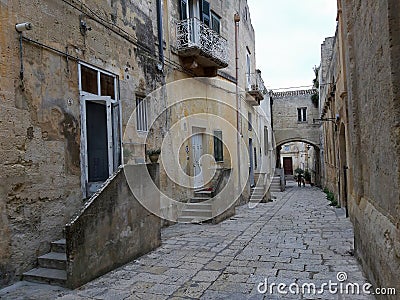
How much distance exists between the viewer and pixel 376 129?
4.14m

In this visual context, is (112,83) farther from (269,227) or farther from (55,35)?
(269,227)

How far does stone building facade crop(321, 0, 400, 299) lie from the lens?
3.22 metres

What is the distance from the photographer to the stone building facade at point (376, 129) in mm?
3217

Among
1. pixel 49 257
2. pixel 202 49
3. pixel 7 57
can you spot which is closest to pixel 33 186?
pixel 49 257

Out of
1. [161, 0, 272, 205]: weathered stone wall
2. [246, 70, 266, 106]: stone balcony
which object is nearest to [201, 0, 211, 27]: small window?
[161, 0, 272, 205]: weathered stone wall

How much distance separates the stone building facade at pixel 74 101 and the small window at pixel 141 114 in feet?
0.09

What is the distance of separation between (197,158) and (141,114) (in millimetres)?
3540

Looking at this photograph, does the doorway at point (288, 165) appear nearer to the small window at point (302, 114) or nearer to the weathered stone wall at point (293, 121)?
the weathered stone wall at point (293, 121)

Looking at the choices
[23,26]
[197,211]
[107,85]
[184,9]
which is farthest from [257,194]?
[23,26]

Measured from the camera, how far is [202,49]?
10922 mm

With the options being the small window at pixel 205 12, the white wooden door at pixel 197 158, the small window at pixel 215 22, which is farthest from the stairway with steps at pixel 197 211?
the small window at pixel 215 22

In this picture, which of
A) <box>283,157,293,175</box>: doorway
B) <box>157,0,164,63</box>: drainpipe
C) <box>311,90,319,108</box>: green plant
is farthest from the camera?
<box>283,157,293,175</box>: doorway

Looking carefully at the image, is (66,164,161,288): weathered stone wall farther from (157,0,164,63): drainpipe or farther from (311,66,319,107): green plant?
(311,66,319,107): green plant

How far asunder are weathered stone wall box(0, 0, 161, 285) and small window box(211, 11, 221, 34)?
6.24 metres
